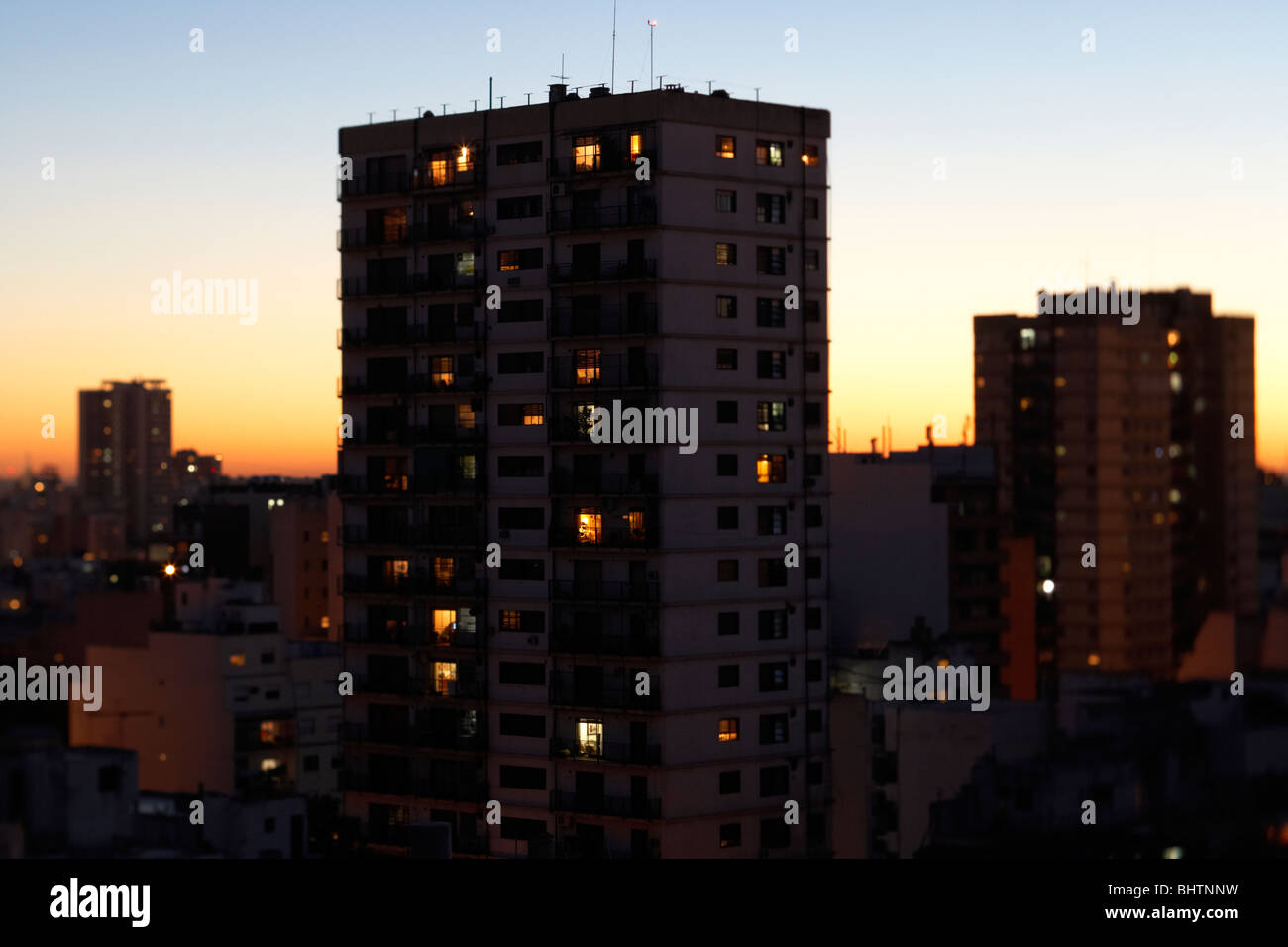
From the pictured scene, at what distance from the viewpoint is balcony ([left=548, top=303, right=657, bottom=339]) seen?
59.0 metres

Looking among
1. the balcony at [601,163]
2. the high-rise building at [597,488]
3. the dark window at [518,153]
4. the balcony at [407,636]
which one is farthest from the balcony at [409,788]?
the dark window at [518,153]

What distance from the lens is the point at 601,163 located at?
6044cm

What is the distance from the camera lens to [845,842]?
64.4 m

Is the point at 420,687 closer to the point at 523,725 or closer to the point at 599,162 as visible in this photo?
the point at 523,725

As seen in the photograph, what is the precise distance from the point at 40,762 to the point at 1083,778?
3334 cm

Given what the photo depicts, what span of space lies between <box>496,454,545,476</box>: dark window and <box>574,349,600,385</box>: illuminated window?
3305 millimetres

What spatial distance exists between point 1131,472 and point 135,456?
94.0 metres

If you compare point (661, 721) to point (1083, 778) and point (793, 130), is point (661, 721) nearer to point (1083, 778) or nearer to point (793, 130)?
point (1083, 778)

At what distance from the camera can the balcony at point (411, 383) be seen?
6294cm

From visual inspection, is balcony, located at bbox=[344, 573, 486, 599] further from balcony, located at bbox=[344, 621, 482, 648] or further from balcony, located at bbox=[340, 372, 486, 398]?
balcony, located at bbox=[340, 372, 486, 398]

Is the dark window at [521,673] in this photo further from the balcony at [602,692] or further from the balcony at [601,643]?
the balcony at [601,643]

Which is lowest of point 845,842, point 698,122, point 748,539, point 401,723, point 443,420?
point 845,842

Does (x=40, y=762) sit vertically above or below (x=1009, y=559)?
below
